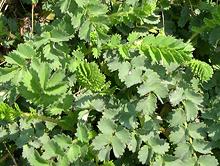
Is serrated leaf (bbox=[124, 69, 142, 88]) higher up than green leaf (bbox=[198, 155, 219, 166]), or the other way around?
serrated leaf (bbox=[124, 69, 142, 88])

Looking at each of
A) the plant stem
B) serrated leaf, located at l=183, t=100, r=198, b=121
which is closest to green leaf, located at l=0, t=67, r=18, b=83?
the plant stem

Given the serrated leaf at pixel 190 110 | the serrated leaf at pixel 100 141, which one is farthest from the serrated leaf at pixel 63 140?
the serrated leaf at pixel 190 110

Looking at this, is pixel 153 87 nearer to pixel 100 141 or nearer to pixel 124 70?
pixel 124 70

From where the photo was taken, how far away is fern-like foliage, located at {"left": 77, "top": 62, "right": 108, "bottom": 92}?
8.16ft

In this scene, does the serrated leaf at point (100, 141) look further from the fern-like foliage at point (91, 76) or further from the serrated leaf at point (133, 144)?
the fern-like foliage at point (91, 76)

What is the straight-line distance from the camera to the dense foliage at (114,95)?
2545 mm

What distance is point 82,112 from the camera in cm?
272

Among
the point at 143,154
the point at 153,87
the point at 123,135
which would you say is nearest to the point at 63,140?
the point at 123,135

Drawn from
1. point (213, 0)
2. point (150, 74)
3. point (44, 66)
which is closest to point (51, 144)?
point (44, 66)

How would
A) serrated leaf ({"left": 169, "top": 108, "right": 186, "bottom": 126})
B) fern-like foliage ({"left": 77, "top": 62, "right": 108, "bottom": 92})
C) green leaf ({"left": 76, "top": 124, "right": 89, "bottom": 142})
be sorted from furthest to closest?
serrated leaf ({"left": 169, "top": 108, "right": 186, "bottom": 126}), green leaf ({"left": 76, "top": 124, "right": 89, "bottom": 142}), fern-like foliage ({"left": 77, "top": 62, "right": 108, "bottom": 92})

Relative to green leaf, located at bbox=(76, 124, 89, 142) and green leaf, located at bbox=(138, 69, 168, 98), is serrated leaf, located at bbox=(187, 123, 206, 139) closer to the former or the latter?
green leaf, located at bbox=(138, 69, 168, 98)

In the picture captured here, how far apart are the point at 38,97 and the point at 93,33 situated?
0.60 metres

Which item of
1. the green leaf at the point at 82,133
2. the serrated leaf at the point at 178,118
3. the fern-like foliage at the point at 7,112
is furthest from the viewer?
the serrated leaf at the point at 178,118

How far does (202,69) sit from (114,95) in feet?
1.74
